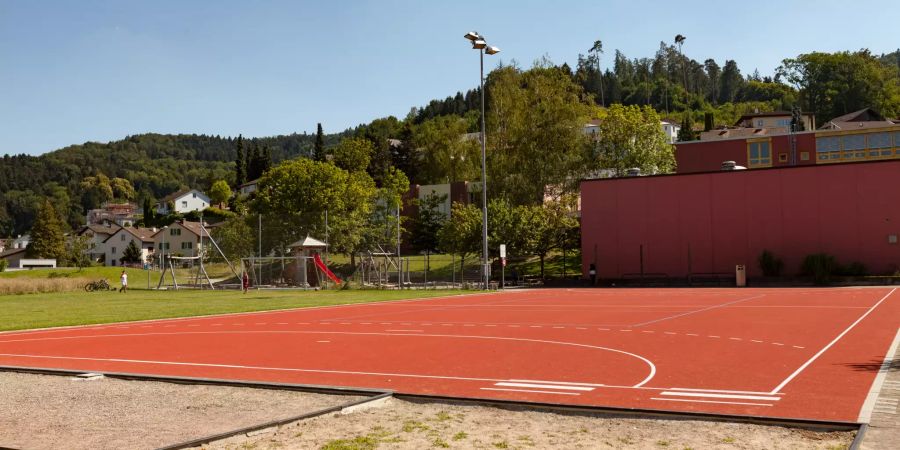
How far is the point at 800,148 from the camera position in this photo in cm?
7338

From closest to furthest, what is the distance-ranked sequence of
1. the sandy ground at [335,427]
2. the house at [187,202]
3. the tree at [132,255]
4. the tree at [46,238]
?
the sandy ground at [335,427]
the tree at [46,238]
the tree at [132,255]
the house at [187,202]

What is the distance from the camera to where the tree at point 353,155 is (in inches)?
3853

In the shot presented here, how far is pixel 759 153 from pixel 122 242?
349 feet

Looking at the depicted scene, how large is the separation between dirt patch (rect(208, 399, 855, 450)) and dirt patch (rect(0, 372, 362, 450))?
29.3 inches

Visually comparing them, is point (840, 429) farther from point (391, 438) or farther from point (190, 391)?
point (190, 391)

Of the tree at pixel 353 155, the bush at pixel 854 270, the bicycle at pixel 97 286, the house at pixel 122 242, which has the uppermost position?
the tree at pixel 353 155

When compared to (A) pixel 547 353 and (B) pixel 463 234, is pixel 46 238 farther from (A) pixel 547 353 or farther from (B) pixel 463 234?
(A) pixel 547 353

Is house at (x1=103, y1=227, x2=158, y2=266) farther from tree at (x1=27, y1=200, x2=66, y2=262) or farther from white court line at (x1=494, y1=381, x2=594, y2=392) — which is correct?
white court line at (x1=494, y1=381, x2=594, y2=392)

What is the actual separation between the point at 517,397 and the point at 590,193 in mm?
44027

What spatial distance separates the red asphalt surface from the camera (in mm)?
9438

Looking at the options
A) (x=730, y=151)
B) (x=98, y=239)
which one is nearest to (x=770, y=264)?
(x=730, y=151)

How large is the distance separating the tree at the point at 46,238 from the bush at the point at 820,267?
102 m

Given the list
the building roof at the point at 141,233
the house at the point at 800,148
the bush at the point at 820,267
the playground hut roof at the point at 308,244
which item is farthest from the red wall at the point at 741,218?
the building roof at the point at 141,233

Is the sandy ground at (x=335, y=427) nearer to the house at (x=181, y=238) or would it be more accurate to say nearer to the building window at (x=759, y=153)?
the building window at (x=759, y=153)
